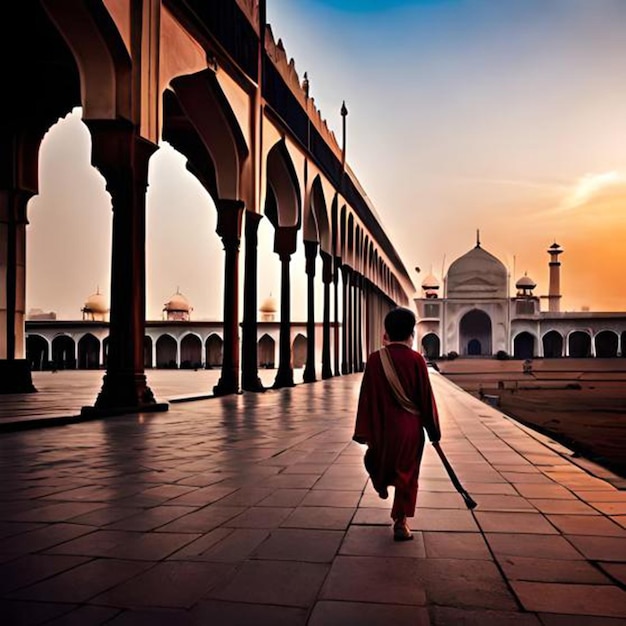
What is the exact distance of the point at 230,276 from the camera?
1359cm

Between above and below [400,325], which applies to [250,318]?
above

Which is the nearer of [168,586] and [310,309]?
[168,586]

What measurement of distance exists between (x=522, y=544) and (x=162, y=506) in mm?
1897

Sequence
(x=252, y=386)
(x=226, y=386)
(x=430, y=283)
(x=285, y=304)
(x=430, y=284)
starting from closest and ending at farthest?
(x=226, y=386) < (x=252, y=386) < (x=285, y=304) < (x=430, y=284) < (x=430, y=283)

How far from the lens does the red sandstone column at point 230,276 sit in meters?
13.5

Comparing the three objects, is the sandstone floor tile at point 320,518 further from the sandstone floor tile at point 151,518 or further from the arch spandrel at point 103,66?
the arch spandrel at point 103,66

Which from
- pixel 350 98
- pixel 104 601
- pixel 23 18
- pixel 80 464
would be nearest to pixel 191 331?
pixel 350 98

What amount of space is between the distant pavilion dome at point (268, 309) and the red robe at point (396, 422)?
4969 centimetres

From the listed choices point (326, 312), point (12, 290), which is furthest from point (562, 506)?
point (326, 312)

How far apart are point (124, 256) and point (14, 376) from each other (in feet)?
18.1

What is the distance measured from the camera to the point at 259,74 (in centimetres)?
1428

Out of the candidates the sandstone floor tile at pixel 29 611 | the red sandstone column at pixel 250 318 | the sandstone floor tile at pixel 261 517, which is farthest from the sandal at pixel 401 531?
the red sandstone column at pixel 250 318

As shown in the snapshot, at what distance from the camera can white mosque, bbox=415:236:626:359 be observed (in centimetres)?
5719

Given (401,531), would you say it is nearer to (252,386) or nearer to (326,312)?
(252,386)
